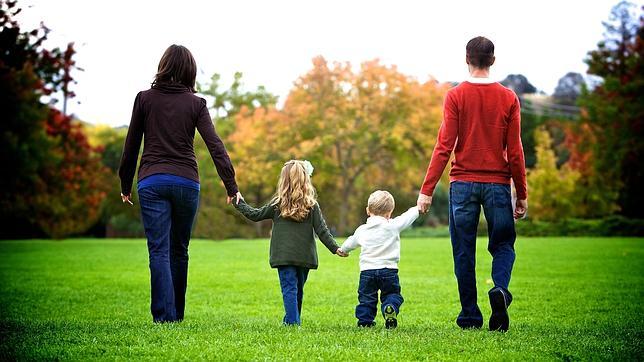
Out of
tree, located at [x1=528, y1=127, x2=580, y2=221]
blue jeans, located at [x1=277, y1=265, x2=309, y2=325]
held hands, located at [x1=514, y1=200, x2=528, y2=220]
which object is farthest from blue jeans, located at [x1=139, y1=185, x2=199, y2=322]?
tree, located at [x1=528, y1=127, x2=580, y2=221]

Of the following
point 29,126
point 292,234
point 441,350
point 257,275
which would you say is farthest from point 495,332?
point 29,126

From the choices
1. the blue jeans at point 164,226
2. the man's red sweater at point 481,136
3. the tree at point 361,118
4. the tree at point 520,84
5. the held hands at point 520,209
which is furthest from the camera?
the tree at point 520,84

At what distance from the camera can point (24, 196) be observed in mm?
30531

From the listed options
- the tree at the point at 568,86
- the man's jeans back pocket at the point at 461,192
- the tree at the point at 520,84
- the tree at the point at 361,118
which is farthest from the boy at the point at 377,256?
the tree at the point at 520,84

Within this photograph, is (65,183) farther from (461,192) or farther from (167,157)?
(461,192)

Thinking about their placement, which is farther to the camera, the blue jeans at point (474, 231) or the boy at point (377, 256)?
the boy at point (377, 256)

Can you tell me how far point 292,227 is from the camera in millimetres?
7246

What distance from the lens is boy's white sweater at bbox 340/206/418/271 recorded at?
23.3ft

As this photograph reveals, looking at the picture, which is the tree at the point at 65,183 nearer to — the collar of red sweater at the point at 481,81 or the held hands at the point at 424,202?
the held hands at the point at 424,202

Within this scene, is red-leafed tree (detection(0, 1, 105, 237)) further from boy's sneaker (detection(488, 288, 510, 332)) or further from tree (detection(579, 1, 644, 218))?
tree (detection(579, 1, 644, 218))

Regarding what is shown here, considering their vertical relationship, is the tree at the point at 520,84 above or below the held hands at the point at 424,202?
above

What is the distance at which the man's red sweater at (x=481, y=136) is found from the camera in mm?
6570

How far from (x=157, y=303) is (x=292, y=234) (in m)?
1.32

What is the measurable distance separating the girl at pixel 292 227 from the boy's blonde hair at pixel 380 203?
0.46m
